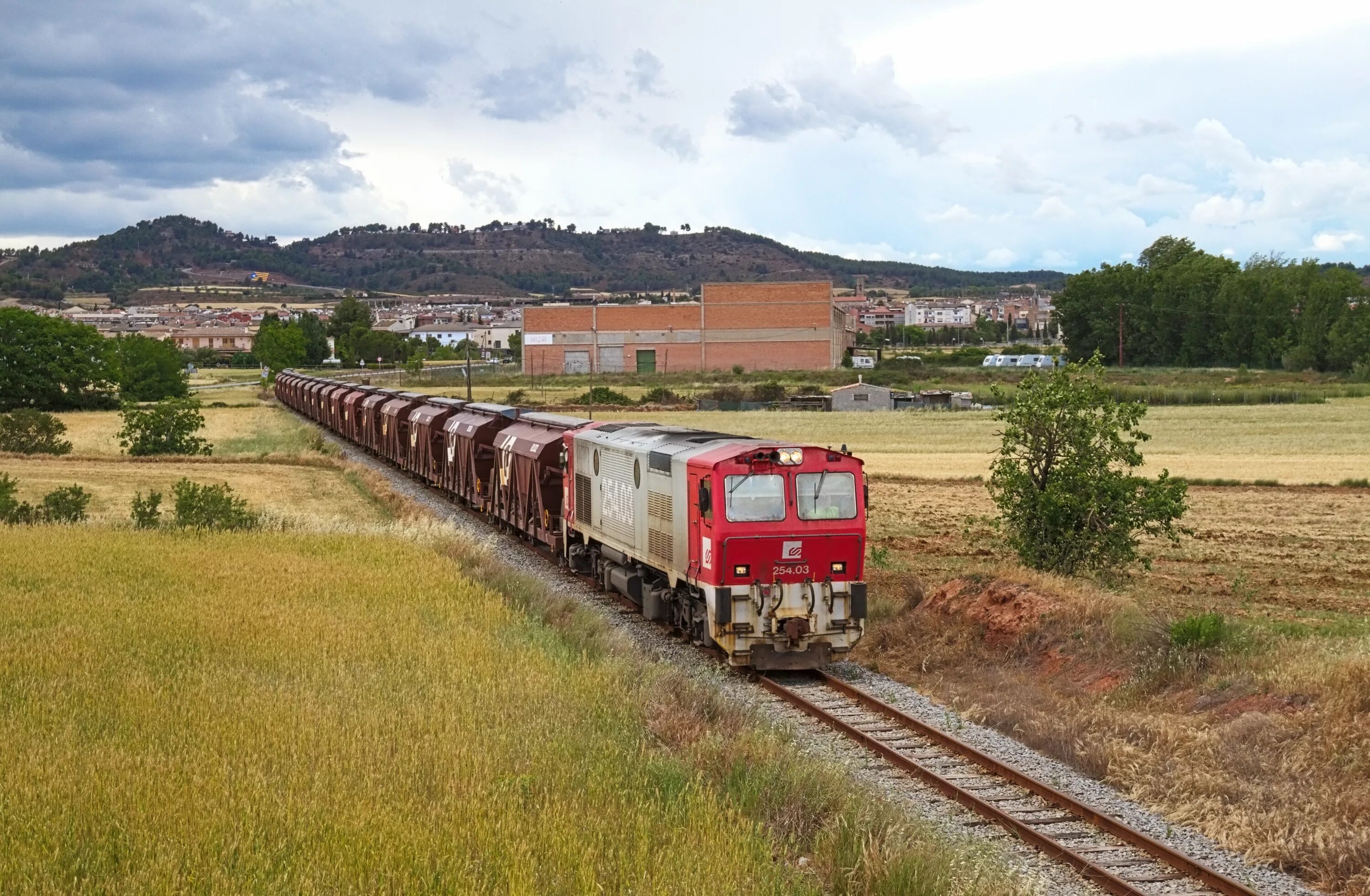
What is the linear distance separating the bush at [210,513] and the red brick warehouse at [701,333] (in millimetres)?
101682

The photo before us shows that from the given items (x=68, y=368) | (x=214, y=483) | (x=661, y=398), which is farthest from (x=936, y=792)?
(x=68, y=368)

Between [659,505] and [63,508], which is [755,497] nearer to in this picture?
[659,505]

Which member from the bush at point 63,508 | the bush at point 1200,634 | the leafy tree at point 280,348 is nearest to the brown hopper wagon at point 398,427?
the bush at point 63,508

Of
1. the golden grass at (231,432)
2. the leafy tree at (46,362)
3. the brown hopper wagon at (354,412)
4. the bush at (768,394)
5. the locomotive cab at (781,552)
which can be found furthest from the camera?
the bush at (768,394)

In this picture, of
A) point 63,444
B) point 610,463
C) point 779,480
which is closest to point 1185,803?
point 779,480

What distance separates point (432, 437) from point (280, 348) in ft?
413

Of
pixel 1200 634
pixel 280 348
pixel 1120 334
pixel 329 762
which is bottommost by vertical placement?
pixel 1200 634

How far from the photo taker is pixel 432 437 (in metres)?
45.4

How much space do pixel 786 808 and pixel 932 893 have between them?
2205mm

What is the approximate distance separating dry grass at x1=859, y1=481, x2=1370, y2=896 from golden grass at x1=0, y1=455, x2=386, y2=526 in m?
17.4

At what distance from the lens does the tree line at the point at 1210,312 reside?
13250cm

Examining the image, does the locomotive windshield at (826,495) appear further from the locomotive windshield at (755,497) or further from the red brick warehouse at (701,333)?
the red brick warehouse at (701,333)

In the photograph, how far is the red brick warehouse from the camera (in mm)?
133875

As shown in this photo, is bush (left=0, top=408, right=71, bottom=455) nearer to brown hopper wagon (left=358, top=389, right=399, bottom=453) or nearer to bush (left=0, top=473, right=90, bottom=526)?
brown hopper wagon (left=358, top=389, right=399, bottom=453)
